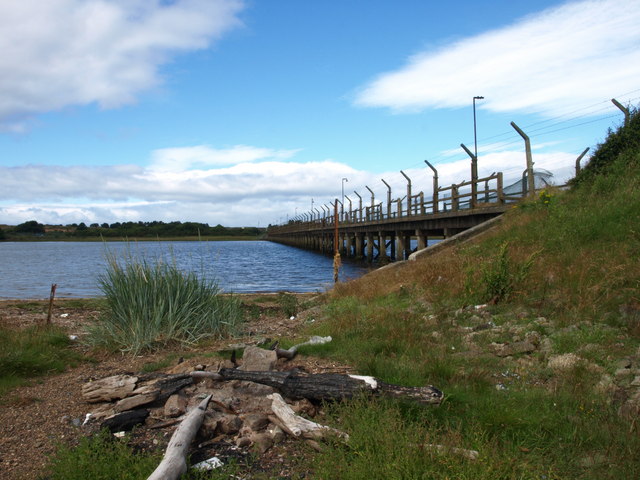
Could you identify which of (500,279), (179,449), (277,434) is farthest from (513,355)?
(179,449)

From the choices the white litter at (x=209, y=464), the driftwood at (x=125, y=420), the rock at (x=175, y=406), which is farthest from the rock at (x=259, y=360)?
the white litter at (x=209, y=464)

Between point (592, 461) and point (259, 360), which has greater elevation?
point (259, 360)

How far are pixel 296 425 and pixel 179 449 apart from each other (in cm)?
95

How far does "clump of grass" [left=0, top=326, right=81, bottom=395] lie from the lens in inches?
237

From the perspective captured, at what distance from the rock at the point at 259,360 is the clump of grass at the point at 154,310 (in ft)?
8.05

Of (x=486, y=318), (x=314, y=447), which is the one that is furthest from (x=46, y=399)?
(x=486, y=318)

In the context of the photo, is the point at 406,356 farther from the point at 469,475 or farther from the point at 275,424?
the point at 469,475

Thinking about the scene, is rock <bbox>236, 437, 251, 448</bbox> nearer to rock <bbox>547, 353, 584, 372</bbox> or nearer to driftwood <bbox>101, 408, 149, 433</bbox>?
driftwood <bbox>101, 408, 149, 433</bbox>

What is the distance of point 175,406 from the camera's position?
458cm

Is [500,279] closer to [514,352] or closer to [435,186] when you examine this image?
[514,352]

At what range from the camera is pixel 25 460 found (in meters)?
3.92

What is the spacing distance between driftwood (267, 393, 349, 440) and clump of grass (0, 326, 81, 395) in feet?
11.0

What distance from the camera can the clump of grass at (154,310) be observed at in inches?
306

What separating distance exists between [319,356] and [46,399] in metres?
3.20
